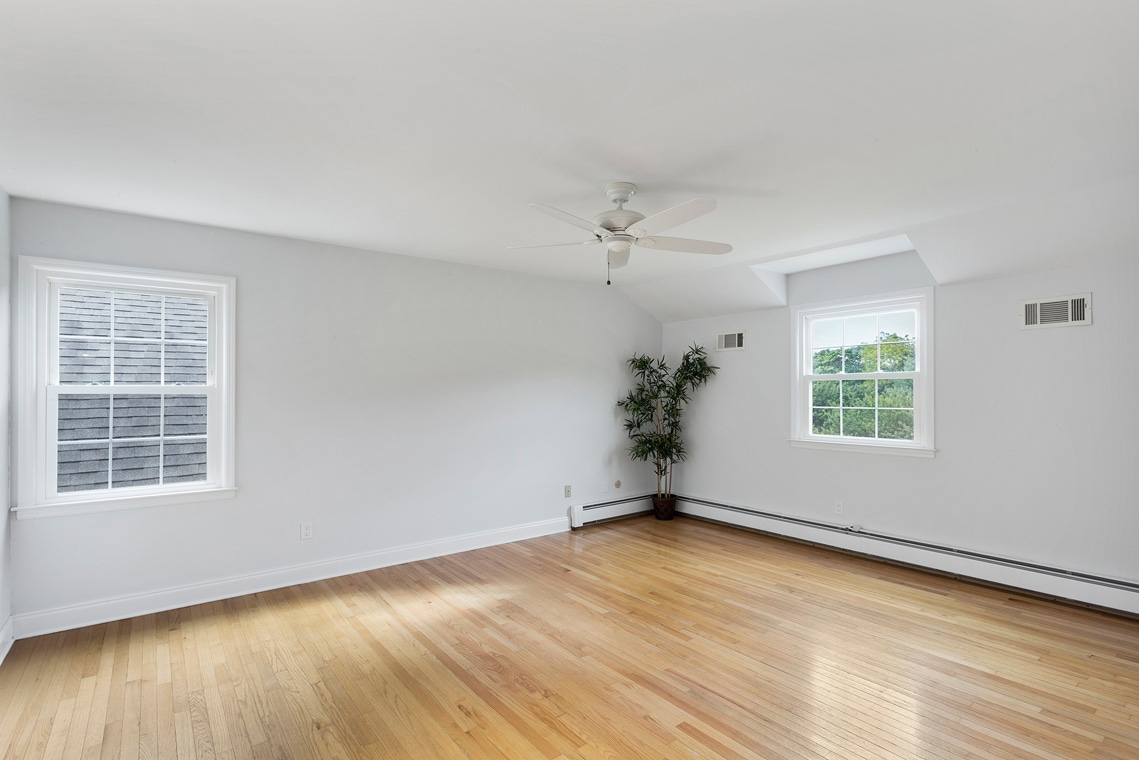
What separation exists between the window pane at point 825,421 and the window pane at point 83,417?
18.0 ft

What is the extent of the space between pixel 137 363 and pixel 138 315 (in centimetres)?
31

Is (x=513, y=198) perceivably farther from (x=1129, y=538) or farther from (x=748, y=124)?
(x=1129, y=538)

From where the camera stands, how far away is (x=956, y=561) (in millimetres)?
4000

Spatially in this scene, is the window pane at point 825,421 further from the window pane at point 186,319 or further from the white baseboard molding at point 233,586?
the window pane at point 186,319

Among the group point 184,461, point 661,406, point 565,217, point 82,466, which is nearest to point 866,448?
point 661,406

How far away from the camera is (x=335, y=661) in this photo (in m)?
2.83

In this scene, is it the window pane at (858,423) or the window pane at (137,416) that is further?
the window pane at (858,423)

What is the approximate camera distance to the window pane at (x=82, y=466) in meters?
3.24

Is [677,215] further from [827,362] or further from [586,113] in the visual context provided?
[827,362]

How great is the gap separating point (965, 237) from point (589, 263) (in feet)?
8.95

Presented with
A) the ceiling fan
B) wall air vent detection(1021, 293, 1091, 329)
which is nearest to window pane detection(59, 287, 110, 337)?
the ceiling fan

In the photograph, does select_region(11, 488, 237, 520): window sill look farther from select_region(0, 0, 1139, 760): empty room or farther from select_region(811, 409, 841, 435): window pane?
select_region(811, 409, 841, 435): window pane

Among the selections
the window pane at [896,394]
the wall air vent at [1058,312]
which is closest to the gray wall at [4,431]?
the window pane at [896,394]

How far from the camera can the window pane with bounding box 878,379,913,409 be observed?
14.6 ft
